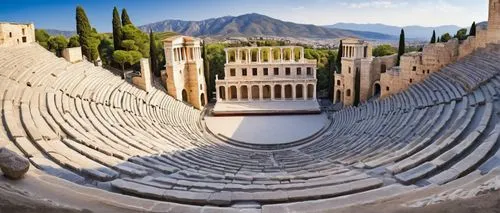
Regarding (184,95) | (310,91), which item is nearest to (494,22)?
(310,91)

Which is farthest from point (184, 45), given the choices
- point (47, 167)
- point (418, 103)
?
point (47, 167)

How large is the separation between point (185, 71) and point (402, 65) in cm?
1728

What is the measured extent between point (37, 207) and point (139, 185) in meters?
2.34

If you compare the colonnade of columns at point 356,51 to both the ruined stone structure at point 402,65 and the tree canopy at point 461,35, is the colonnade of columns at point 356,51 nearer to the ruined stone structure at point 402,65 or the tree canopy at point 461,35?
the ruined stone structure at point 402,65

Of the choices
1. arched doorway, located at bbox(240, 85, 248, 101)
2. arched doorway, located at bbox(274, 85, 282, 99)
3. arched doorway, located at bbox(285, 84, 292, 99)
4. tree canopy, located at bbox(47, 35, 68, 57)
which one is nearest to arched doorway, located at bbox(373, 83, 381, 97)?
arched doorway, located at bbox(285, 84, 292, 99)

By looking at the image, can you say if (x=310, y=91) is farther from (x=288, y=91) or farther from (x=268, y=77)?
(x=268, y=77)

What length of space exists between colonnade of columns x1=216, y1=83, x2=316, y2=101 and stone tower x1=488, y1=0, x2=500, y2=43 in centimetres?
1478

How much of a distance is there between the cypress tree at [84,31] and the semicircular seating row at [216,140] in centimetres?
688

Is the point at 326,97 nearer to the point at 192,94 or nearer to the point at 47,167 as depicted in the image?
the point at 192,94

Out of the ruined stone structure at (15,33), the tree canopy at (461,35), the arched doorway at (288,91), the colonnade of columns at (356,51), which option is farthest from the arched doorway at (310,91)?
the ruined stone structure at (15,33)

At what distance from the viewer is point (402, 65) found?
23250 mm

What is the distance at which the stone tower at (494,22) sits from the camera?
18422 mm

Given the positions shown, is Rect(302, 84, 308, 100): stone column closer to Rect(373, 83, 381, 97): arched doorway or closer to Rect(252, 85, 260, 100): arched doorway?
Rect(252, 85, 260, 100): arched doorway

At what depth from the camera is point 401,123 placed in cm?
1380
